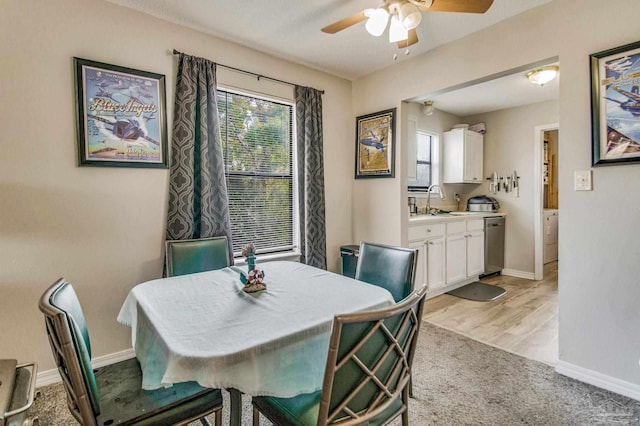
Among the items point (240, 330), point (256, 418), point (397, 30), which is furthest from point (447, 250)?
point (240, 330)

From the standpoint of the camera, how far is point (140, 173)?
242 cm

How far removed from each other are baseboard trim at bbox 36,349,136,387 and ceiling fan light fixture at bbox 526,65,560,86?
4.34m

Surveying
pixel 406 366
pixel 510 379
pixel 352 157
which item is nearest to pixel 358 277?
pixel 406 366

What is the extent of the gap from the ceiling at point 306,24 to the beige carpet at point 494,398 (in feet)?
8.26

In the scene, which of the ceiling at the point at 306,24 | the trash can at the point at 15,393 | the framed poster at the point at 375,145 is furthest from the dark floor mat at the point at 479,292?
the trash can at the point at 15,393

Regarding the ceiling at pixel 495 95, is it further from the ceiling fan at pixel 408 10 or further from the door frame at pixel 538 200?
the ceiling fan at pixel 408 10

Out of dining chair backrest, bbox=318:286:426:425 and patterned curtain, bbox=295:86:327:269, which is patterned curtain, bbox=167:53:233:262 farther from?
dining chair backrest, bbox=318:286:426:425

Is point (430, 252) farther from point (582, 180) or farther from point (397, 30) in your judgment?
point (397, 30)

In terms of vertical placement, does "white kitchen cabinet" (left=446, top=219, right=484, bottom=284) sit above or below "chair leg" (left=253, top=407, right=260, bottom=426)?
above

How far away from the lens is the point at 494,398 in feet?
6.30

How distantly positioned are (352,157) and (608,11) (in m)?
2.34

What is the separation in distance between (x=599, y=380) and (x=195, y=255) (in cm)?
272

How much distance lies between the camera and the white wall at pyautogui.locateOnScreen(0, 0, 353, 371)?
1.99 meters

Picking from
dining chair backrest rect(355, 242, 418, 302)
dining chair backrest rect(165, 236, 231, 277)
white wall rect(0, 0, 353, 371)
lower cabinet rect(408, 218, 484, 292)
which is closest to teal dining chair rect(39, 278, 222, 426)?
dining chair backrest rect(165, 236, 231, 277)
